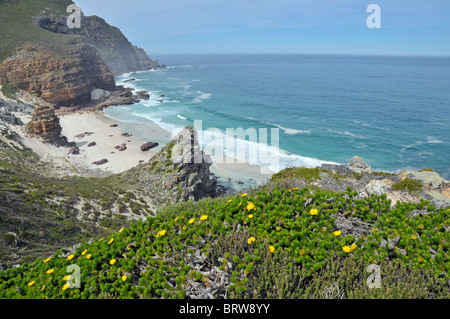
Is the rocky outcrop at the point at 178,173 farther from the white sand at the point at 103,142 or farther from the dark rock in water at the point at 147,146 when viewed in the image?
the dark rock in water at the point at 147,146

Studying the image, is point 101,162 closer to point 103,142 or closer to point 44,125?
point 103,142

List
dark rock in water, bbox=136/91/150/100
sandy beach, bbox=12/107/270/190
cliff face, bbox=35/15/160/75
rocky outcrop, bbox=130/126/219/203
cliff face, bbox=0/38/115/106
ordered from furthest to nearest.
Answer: cliff face, bbox=35/15/160/75, dark rock in water, bbox=136/91/150/100, cliff face, bbox=0/38/115/106, sandy beach, bbox=12/107/270/190, rocky outcrop, bbox=130/126/219/203

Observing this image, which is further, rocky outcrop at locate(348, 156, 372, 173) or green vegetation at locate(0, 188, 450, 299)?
rocky outcrop at locate(348, 156, 372, 173)

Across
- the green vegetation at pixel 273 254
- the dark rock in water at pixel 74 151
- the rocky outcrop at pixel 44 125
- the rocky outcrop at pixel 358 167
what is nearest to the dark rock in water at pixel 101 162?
the dark rock in water at pixel 74 151

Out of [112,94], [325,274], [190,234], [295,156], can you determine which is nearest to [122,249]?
[190,234]

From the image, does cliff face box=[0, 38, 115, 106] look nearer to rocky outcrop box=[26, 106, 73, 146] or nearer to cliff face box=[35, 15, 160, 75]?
rocky outcrop box=[26, 106, 73, 146]

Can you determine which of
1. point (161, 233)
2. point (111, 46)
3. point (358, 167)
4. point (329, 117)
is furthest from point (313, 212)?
point (111, 46)

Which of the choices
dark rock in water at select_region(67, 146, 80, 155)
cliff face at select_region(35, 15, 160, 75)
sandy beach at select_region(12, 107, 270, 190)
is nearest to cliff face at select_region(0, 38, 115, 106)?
sandy beach at select_region(12, 107, 270, 190)

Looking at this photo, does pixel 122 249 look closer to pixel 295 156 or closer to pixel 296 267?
pixel 296 267
